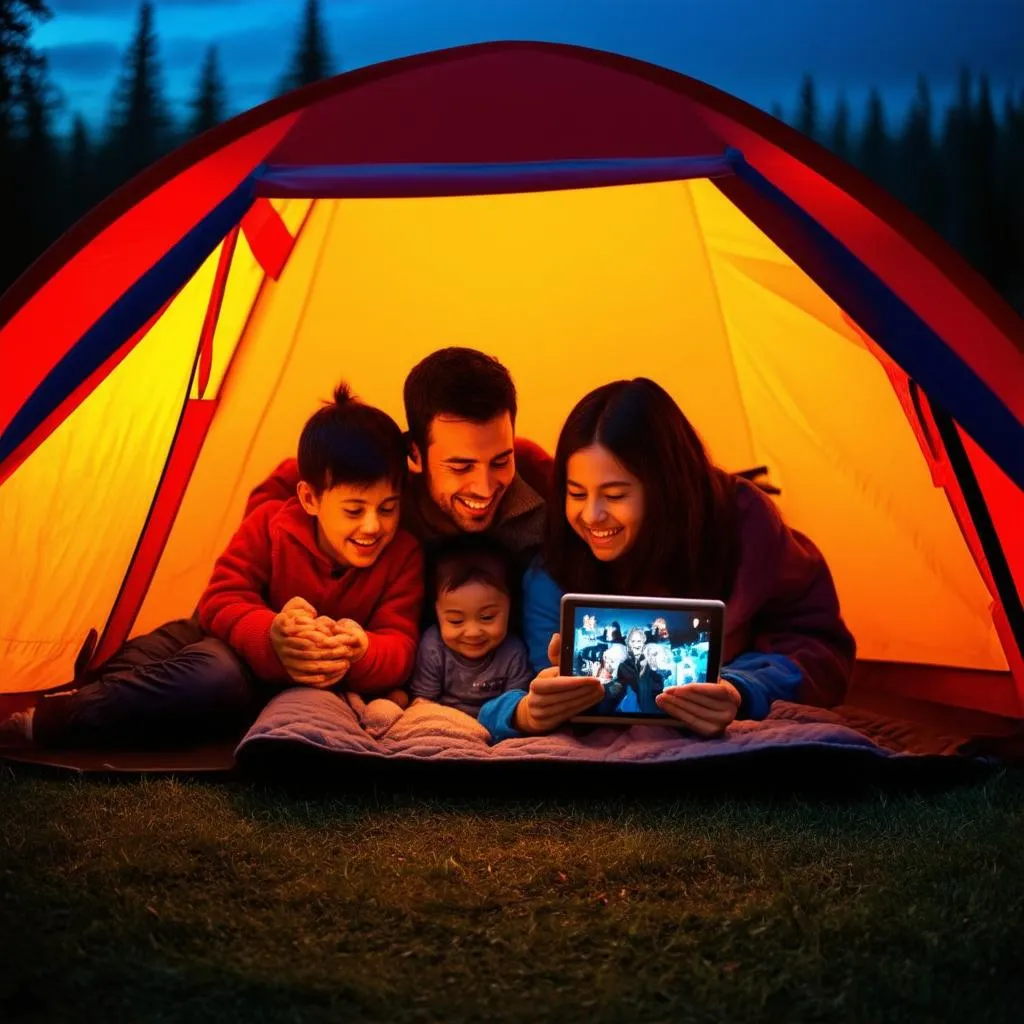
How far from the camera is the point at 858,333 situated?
3139 millimetres

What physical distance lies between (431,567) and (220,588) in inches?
17.9

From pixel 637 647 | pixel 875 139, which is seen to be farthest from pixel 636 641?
pixel 875 139

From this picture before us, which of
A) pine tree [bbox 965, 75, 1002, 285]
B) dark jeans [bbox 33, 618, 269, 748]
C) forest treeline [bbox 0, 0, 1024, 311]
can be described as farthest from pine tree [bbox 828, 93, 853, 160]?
dark jeans [bbox 33, 618, 269, 748]

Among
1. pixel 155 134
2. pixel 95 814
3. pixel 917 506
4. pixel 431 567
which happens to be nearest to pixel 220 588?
pixel 431 567

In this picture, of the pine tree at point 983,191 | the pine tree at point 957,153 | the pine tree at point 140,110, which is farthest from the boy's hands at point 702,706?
the pine tree at point 140,110

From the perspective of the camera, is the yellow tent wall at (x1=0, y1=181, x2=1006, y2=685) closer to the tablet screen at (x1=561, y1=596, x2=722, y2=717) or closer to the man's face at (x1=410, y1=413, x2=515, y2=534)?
the man's face at (x1=410, y1=413, x2=515, y2=534)

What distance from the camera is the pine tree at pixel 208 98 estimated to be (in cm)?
2412

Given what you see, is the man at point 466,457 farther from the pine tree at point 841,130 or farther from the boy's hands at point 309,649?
the pine tree at point 841,130

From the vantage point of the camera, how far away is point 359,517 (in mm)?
3100

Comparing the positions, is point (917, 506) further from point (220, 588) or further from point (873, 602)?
point (220, 588)

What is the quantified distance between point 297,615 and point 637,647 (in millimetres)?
708

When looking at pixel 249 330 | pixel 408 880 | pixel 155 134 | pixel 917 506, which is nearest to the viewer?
pixel 408 880

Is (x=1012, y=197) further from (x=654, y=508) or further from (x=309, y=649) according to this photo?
(x=309, y=649)

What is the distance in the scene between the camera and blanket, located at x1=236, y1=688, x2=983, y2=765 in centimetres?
264
